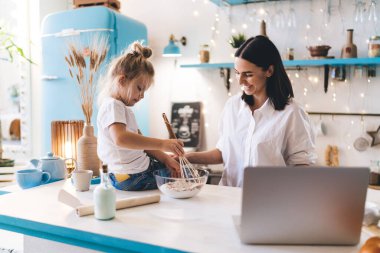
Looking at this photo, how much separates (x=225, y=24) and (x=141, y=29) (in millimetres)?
779

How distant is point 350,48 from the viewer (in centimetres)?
272

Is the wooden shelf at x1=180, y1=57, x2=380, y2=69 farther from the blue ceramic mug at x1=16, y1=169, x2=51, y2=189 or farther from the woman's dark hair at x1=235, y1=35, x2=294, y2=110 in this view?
the blue ceramic mug at x1=16, y1=169, x2=51, y2=189

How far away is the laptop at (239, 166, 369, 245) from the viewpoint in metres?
0.91

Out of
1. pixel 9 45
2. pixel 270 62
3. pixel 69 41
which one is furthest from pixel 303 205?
pixel 9 45

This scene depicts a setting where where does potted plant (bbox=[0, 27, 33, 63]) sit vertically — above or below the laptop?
above

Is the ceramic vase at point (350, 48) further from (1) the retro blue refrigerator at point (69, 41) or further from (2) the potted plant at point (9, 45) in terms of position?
(2) the potted plant at point (9, 45)

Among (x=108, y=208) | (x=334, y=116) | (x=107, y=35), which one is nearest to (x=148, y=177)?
(x=108, y=208)

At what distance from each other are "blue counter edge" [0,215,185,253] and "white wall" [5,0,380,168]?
2.34 meters

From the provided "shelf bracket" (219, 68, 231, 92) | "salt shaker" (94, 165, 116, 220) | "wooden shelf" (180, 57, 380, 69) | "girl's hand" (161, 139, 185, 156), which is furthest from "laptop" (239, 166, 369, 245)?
"shelf bracket" (219, 68, 231, 92)

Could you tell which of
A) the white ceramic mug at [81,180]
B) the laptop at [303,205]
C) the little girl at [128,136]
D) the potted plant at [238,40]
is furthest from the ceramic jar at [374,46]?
the white ceramic mug at [81,180]

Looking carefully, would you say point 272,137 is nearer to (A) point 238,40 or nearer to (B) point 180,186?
(B) point 180,186

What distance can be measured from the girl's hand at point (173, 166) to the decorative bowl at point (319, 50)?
5.53ft

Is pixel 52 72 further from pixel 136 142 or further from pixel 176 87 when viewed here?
pixel 136 142

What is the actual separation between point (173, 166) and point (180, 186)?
251mm
